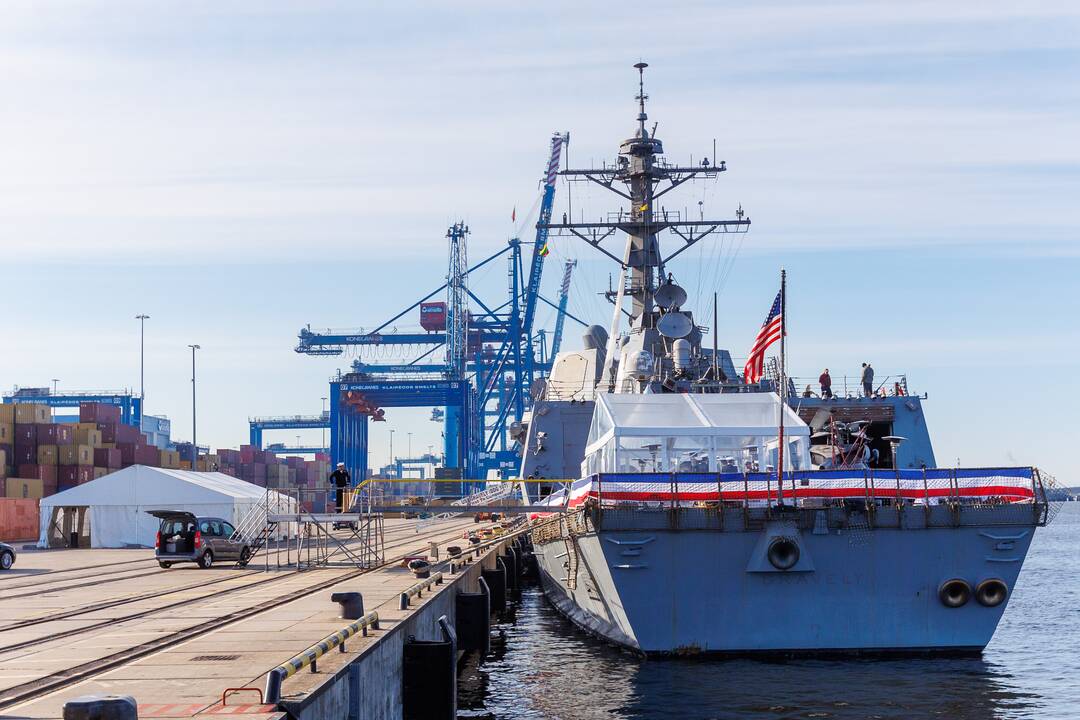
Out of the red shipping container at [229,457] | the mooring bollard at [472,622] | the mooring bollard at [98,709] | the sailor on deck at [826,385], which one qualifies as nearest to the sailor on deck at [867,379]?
the sailor on deck at [826,385]

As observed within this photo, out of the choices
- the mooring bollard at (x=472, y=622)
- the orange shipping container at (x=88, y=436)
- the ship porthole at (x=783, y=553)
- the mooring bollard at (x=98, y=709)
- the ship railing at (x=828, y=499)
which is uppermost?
the orange shipping container at (x=88, y=436)

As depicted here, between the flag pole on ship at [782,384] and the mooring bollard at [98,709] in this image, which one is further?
the flag pole on ship at [782,384]

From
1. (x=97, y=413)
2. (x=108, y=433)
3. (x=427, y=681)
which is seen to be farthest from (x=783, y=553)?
(x=97, y=413)

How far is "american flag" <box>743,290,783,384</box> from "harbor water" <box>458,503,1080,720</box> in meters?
7.01

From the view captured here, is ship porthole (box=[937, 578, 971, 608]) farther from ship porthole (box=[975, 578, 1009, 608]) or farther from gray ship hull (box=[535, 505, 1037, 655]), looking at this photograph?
ship porthole (box=[975, 578, 1009, 608])

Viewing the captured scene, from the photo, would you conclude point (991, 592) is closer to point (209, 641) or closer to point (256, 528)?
point (209, 641)

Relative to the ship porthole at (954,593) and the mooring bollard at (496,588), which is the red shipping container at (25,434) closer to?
the mooring bollard at (496,588)

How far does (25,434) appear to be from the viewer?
88.9 meters

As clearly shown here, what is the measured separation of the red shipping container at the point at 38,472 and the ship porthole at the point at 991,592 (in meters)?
74.3

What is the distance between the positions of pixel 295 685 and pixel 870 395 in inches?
947

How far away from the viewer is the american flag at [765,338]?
2728cm

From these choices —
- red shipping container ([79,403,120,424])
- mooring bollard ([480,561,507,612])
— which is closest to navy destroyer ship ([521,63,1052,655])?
mooring bollard ([480,561,507,612])

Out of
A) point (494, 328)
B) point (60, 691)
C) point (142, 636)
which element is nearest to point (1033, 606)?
point (142, 636)

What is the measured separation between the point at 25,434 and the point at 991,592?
256ft
